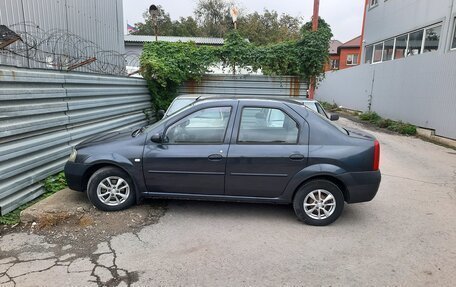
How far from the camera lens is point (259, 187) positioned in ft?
13.4

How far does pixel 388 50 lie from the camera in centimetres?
1599

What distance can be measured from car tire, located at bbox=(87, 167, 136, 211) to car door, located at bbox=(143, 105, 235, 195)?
0.32m

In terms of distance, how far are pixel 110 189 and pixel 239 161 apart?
1.83m

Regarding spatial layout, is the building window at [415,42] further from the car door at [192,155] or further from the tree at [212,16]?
the tree at [212,16]

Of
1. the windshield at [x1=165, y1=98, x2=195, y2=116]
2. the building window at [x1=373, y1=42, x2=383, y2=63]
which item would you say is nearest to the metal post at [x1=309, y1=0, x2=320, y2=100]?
the windshield at [x1=165, y1=98, x2=195, y2=116]

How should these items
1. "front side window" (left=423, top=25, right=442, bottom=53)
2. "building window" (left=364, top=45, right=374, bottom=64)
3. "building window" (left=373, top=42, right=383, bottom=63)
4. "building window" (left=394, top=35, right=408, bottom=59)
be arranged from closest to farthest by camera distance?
1. "front side window" (left=423, top=25, right=442, bottom=53)
2. "building window" (left=394, top=35, right=408, bottom=59)
3. "building window" (left=373, top=42, right=383, bottom=63)
4. "building window" (left=364, top=45, right=374, bottom=64)

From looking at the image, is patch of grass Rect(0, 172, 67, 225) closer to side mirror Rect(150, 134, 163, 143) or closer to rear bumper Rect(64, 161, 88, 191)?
rear bumper Rect(64, 161, 88, 191)

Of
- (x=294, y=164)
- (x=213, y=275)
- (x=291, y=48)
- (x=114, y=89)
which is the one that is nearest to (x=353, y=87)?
(x=291, y=48)

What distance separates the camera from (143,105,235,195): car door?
13.4 feet

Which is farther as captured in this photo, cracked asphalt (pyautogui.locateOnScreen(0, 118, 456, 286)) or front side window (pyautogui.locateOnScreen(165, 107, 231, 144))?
front side window (pyautogui.locateOnScreen(165, 107, 231, 144))

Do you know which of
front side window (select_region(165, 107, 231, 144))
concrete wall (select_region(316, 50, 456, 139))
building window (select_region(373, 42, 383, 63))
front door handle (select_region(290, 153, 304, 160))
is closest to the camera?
front door handle (select_region(290, 153, 304, 160))

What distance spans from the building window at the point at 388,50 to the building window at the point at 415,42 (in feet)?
5.26

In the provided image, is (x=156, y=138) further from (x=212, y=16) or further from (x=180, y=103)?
(x=212, y=16)

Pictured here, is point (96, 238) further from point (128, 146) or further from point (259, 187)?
point (259, 187)
